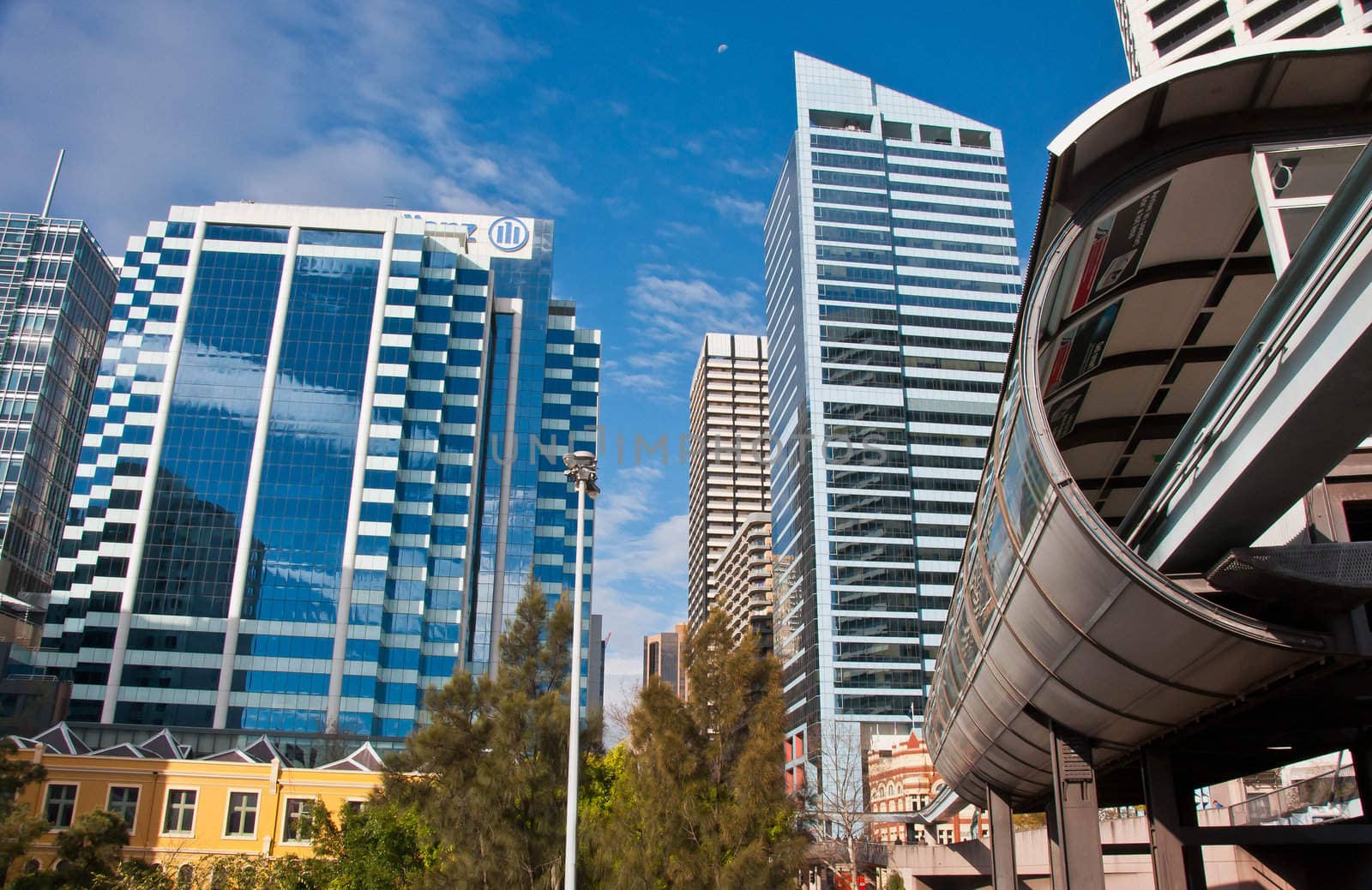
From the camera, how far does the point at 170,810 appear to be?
36688 millimetres

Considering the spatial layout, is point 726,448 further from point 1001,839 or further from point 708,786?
point 708,786

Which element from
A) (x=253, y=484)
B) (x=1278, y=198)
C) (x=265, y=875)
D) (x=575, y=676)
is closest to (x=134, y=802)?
(x=265, y=875)

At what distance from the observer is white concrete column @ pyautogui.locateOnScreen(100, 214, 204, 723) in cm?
7425

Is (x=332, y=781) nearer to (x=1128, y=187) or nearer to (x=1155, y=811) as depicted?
(x=1155, y=811)

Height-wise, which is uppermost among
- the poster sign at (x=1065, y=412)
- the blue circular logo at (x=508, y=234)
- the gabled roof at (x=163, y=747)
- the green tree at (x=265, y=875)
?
the blue circular logo at (x=508, y=234)

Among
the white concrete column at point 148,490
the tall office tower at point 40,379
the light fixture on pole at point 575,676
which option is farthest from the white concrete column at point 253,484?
the light fixture on pole at point 575,676

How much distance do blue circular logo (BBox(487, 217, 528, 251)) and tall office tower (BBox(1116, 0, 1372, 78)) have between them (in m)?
59.2

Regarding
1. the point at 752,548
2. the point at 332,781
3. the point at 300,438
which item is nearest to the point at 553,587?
the point at 300,438

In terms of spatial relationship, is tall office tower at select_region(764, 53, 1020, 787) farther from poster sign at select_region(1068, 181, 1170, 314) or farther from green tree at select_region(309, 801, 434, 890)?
poster sign at select_region(1068, 181, 1170, 314)

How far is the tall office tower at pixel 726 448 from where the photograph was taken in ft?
532

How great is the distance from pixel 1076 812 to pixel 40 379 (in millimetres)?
92451

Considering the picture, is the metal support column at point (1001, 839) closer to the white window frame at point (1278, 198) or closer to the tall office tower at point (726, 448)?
the white window frame at point (1278, 198)

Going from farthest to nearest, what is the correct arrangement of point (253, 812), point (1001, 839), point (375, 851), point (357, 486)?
point (357, 486) → point (253, 812) → point (375, 851) → point (1001, 839)

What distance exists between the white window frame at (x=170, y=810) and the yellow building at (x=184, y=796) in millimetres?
32
